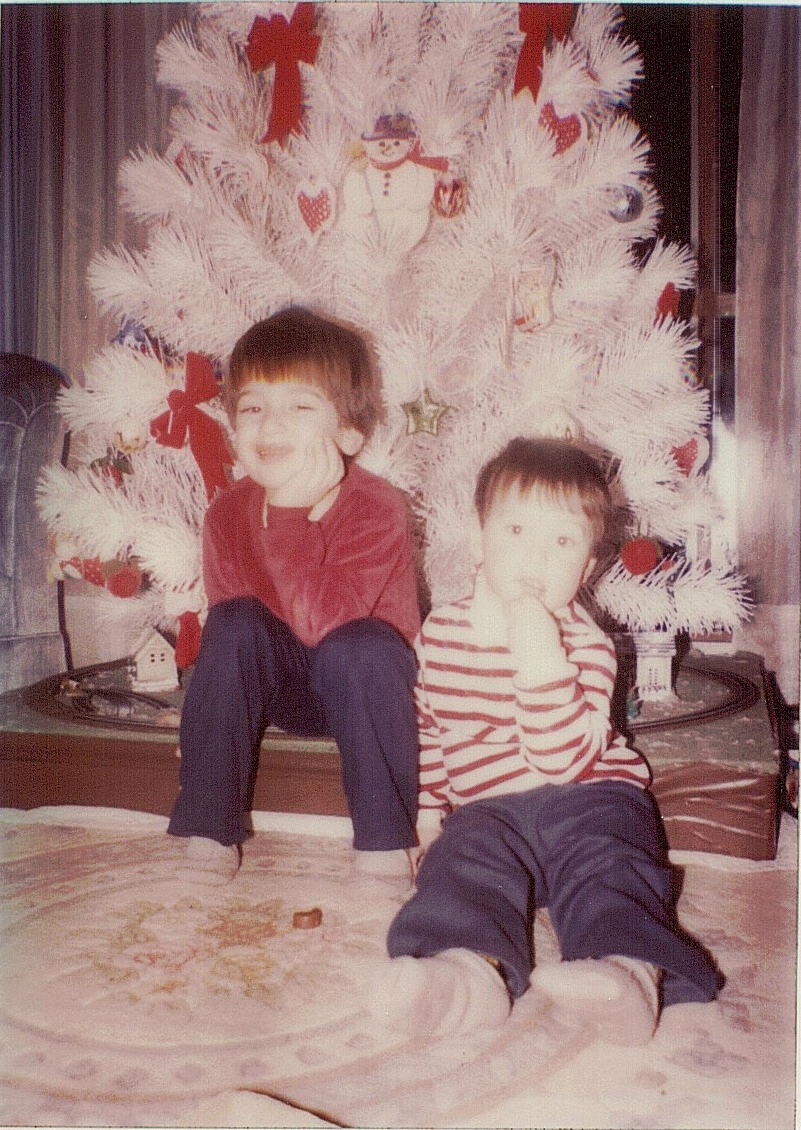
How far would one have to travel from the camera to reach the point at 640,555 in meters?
1.05

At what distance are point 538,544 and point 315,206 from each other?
57 cm

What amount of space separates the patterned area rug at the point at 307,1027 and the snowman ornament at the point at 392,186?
747 millimetres

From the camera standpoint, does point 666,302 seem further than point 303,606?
Yes

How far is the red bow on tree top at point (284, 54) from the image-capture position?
106cm

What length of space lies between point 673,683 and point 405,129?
2.61ft

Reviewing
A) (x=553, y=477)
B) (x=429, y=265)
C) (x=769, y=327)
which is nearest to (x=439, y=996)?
(x=553, y=477)

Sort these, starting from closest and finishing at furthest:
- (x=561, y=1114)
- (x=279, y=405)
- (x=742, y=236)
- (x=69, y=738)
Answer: (x=561, y=1114) < (x=279, y=405) < (x=69, y=738) < (x=742, y=236)

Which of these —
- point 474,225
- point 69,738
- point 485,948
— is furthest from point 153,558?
point 485,948

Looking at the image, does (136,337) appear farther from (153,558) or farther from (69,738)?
(69,738)

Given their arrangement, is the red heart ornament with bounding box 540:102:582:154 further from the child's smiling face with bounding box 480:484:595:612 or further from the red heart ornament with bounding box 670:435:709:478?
the child's smiling face with bounding box 480:484:595:612

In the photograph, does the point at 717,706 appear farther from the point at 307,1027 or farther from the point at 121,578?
the point at 121,578

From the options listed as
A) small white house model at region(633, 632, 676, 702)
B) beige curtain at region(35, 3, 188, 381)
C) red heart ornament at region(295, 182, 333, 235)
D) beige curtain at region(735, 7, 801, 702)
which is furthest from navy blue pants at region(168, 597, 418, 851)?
beige curtain at region(35, 3, 188, 381)

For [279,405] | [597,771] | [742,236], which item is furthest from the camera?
[742,236]

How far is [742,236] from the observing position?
163 centimetres
